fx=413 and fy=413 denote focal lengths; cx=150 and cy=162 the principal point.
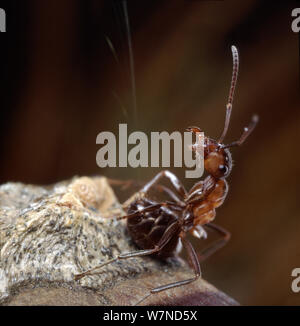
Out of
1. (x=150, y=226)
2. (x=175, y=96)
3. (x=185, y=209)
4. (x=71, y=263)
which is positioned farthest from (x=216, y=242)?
(x=71, y=263)

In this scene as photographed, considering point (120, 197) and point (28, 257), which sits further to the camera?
point (120, 197)

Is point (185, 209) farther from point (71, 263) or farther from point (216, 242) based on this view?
point (71, 263)

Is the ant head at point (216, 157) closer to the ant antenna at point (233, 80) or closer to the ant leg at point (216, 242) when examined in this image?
the ant antenna at point (233, 80)

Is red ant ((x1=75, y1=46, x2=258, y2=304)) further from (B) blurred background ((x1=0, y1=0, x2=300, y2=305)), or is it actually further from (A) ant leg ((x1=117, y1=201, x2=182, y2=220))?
(B) blurred background ((x1=0, y1=0, x2=300, y2=305))
